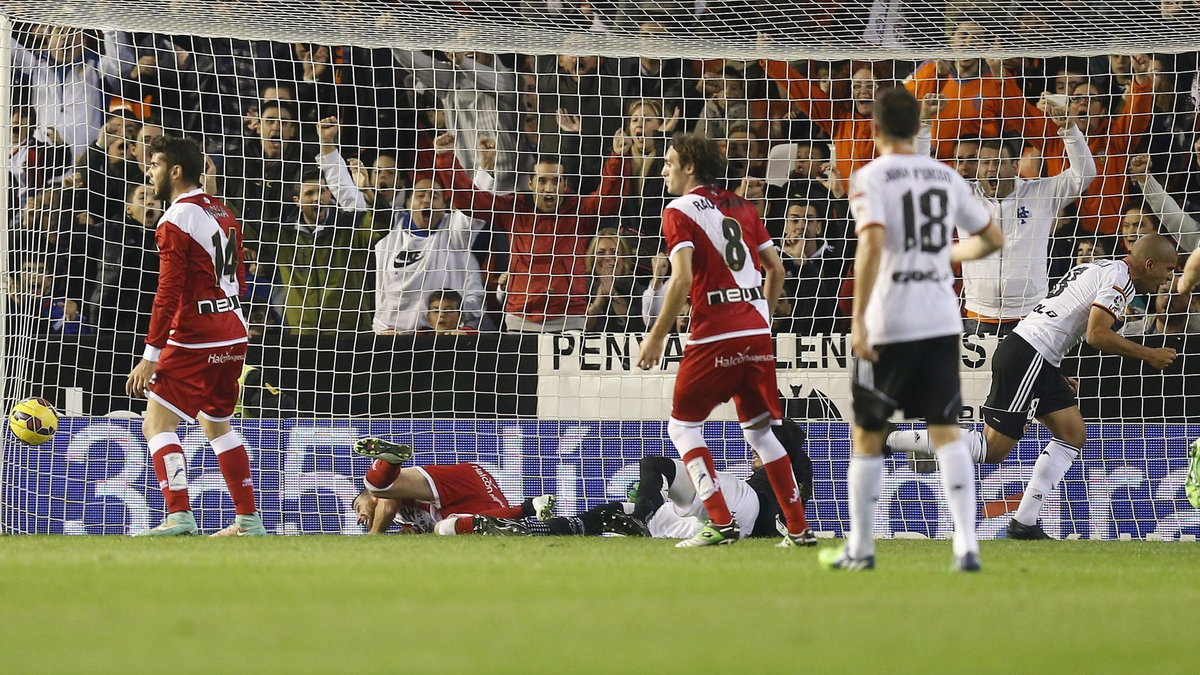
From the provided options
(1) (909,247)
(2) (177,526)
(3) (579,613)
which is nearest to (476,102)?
(2) (177,526)

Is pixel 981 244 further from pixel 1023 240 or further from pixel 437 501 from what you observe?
pixel 1023 240

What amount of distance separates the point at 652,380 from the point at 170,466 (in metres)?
3.45

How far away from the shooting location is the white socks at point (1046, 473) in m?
9.59

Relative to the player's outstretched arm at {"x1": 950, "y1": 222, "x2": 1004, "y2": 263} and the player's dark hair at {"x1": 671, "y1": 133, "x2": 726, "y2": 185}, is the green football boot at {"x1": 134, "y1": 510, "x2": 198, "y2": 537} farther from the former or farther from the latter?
the player's outstretched arm at {"x1": 950, "y1": 222, "x2": 1004, "y2": 263}

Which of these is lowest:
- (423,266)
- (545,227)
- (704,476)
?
(704,476)

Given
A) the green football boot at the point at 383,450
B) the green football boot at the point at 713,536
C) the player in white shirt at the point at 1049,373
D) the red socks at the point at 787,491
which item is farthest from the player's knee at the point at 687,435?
the player in white shirt at the point at 1049,373

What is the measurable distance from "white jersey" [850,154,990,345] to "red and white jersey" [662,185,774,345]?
6.17 feet

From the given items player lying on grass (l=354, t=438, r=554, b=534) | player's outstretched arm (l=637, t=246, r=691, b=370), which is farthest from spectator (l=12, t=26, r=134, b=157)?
player's outstretched arm (l=637, t=246, r=691, b=370)

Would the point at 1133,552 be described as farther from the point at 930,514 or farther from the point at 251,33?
the point at 251,33

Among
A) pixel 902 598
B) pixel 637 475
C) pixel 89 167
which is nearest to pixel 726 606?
pixel 902 598

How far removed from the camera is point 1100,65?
39.5 ft

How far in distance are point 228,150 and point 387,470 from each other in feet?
11.5

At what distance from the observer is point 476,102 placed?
40.5 ft

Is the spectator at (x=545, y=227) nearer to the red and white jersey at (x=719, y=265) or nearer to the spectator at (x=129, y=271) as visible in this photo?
the spectator at (x=129, y=271)
